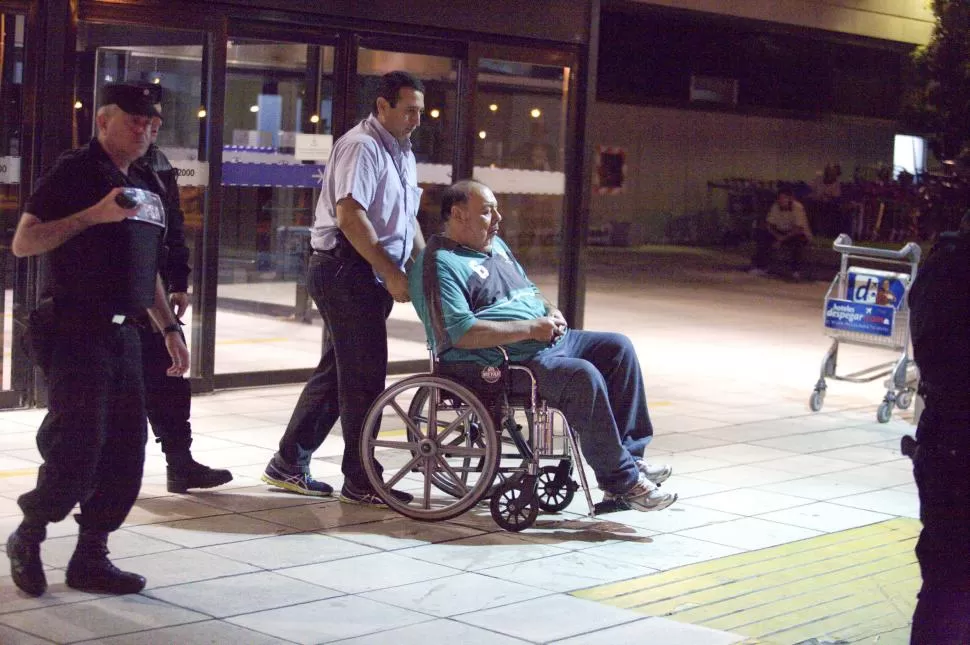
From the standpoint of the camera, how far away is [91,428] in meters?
4.90

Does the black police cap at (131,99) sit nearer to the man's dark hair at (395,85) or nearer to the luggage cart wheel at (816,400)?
the man's dark hair at (395,85)

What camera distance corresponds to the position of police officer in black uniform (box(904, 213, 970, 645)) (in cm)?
393

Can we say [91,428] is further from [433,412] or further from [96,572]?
[433,412]

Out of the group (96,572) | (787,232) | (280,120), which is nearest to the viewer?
(96,572)

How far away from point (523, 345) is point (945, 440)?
252cm

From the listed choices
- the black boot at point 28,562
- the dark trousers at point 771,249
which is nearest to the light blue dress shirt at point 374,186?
the black boot at point 28,562

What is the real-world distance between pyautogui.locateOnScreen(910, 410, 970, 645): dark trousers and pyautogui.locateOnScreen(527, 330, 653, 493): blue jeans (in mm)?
2126

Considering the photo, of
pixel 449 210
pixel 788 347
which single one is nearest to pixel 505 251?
pixel 449 210

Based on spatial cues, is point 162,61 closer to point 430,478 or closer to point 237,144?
point 237,144

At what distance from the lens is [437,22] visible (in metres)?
9.97

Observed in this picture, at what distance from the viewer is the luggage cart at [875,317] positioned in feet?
31.3

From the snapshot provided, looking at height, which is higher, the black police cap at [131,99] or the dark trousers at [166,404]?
the black police cap at [131,99]

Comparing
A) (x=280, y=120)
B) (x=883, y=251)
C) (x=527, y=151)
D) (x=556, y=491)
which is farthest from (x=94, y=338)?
(x=527, y=151)

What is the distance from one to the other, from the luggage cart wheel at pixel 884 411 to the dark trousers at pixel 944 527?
5486 millimetres
